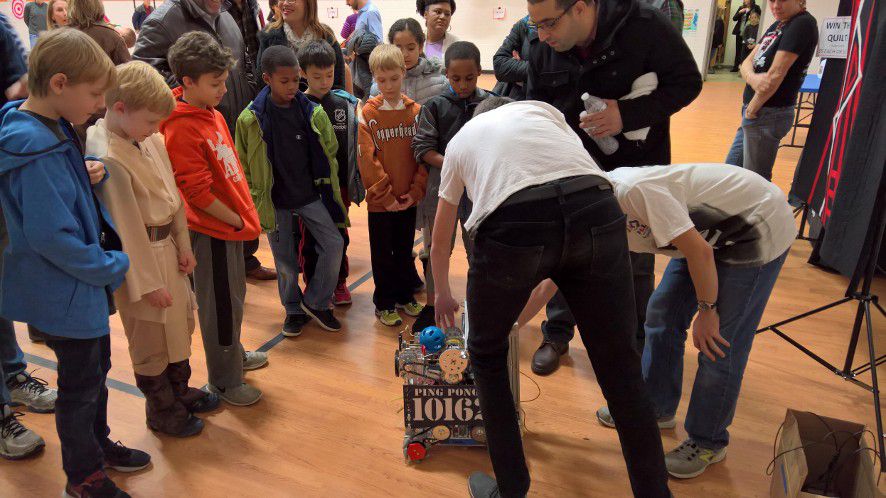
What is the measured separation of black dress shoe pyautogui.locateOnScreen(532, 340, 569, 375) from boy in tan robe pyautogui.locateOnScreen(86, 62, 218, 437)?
1.34 m

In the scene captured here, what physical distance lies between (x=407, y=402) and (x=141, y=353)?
90 cm

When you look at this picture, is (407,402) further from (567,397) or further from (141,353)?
(141,353)

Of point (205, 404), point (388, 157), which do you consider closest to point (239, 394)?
point (205, 404)

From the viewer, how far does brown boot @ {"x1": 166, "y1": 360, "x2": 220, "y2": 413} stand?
2129 millimetres

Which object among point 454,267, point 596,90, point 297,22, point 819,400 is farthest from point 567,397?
point 297,22

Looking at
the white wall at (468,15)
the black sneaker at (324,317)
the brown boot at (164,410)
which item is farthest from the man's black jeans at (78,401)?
the white wall at (468,15)

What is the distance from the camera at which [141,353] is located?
77.7 inches

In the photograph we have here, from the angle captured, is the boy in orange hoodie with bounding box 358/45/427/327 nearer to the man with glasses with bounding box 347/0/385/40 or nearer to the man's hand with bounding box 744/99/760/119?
the man with glasses with bounding box 347/0/385/40

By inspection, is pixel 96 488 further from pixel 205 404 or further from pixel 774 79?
pixel 774 79

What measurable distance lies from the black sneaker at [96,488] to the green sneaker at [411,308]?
1530mm

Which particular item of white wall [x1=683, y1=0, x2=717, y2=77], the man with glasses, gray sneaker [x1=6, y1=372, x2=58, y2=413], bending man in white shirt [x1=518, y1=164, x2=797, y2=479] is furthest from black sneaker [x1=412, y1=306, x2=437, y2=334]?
white wall [x1=683, y1=0, x2=717, y2=77]

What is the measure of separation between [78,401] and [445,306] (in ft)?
3.42

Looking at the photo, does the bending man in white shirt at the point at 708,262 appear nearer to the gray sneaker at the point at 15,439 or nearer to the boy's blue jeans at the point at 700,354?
the boy's blue jeans at the point at 700,354

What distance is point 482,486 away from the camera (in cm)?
182
